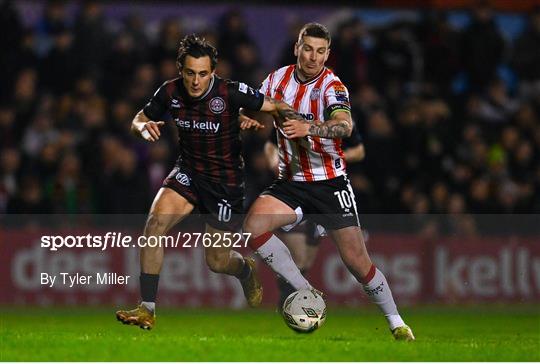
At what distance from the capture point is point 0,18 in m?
15.6

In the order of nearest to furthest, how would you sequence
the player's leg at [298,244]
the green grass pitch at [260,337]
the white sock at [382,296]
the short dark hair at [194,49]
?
the green grass pitch at [260,337] < the short dark hair at [194,49] < the white sock at [382,296] < the player's leg at [298,244]

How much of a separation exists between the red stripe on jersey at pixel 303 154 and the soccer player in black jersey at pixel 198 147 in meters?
0.17

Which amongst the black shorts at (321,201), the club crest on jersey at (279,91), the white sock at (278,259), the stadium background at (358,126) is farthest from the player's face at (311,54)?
the stadium background at (358,126)

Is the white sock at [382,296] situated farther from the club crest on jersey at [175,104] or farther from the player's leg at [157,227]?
the club crest on jersey at [175,104]

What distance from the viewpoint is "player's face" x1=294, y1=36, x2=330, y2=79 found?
9.74 meters

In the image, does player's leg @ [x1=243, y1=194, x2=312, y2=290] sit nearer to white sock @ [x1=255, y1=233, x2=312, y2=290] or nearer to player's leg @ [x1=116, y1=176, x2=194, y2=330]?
white sock @ [x1=255, y1=233, x2=312, y2=290]

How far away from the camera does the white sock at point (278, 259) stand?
993cm

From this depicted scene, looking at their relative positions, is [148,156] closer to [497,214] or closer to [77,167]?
[77,167]

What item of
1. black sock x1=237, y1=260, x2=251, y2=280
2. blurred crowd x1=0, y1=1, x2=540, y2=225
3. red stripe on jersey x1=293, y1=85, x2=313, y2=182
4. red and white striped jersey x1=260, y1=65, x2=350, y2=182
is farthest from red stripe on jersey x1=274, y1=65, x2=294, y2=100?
blurred crowd x1=0, y1=1, x2=540, y2=225

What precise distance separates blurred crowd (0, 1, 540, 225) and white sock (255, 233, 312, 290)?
438cm

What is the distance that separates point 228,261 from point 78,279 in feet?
10.3

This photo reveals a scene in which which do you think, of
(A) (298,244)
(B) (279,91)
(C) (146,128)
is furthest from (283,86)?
(A) (298,244)

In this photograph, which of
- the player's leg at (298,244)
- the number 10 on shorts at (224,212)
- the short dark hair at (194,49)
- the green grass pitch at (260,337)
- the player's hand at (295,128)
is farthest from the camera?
the player's leg at (298,244)

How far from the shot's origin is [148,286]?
9844 millimetres
